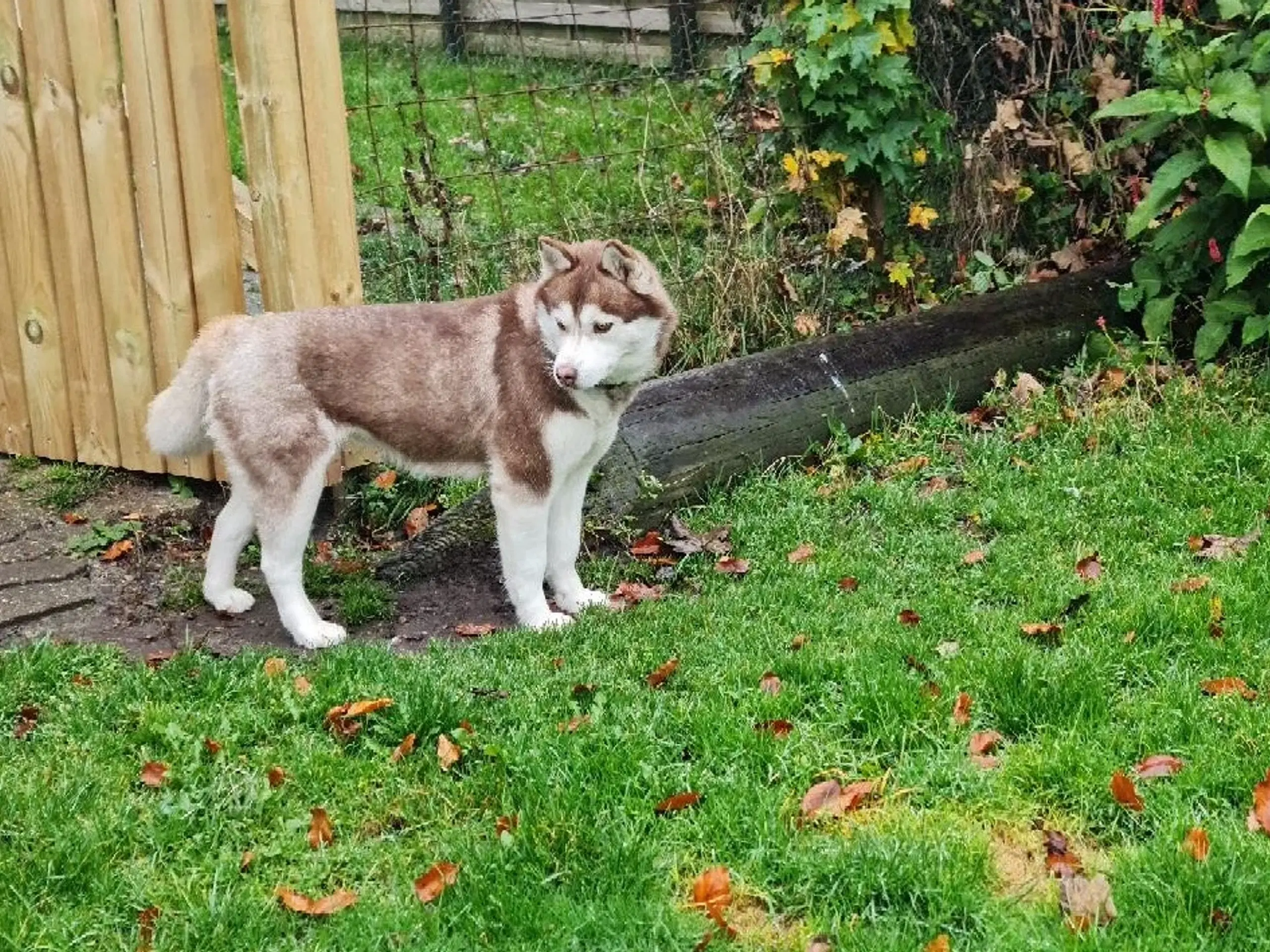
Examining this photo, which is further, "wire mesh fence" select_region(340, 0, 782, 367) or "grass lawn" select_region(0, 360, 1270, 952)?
"wire mesh fence" select_region(340, 0, 782, 367)

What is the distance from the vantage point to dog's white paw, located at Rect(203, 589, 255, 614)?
223 inches

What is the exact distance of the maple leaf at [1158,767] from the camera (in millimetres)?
3803

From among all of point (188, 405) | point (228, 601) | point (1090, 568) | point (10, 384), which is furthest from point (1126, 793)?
point (10, 384)

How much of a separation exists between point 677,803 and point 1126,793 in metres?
1.12

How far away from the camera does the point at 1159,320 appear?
7262 mm

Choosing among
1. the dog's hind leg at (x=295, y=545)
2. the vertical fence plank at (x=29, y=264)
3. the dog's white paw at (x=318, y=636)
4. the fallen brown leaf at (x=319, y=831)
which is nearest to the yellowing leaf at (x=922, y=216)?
the dog's hind leg at (x=295, y=545)

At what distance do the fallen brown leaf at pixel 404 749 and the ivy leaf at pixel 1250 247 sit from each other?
4406 mm

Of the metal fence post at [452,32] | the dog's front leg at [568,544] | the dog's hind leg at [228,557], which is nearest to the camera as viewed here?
the dog's hind leg at [228,557]

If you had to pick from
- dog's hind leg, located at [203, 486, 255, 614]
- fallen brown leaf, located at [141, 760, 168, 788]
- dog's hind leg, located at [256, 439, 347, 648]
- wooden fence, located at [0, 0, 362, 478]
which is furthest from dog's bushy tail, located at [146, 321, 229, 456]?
fallen brown leaf, located at [141, 760, 168, 788]

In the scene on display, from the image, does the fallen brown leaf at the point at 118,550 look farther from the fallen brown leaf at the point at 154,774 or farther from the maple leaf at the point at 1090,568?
the maple leaf at the point at 1090,568

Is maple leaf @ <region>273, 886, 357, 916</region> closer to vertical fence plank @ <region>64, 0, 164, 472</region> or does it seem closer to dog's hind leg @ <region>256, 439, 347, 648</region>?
dog's hind leg @ <region>256, 439, 347, 648</region>

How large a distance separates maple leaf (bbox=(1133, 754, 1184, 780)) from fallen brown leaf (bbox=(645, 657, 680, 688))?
1430 millimetres

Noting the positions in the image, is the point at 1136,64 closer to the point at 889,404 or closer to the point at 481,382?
the point at 889,404

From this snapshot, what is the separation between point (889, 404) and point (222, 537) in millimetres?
3137
